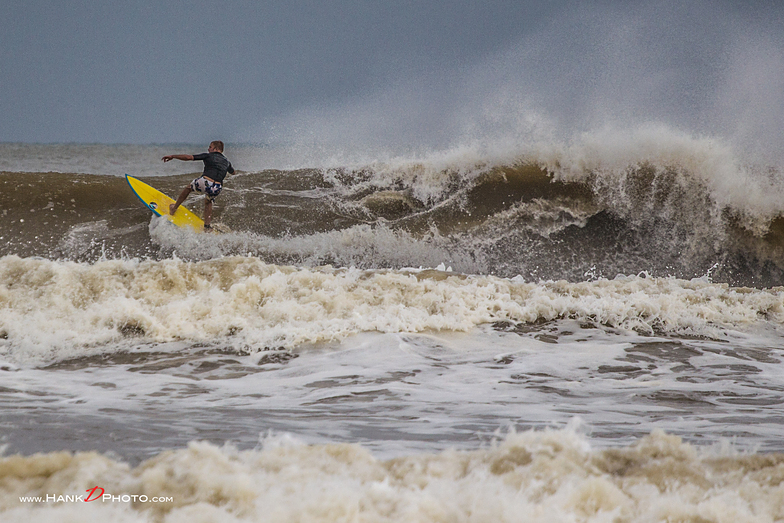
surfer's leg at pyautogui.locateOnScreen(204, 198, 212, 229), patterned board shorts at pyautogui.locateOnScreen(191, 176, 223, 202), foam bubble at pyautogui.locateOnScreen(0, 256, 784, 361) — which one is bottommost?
foam bubble at pyautogui.locateOnScreen(0, 256, 784, 361)

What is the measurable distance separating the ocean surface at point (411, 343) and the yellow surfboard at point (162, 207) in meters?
0.20

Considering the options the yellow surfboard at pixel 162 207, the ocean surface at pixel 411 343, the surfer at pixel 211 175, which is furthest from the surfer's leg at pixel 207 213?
the ocean surface at pixel 411 343

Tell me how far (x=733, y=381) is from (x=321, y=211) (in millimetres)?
7701

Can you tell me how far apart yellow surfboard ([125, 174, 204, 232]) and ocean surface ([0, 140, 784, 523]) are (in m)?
0.20

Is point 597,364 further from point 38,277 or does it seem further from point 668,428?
point 38,277

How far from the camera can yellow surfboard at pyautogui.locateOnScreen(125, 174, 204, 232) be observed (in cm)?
922

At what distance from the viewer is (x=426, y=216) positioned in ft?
33.9

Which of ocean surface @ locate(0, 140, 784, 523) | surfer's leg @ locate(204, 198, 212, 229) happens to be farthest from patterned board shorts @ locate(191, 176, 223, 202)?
ocean surface @ locate(0, 140, 784, 523)

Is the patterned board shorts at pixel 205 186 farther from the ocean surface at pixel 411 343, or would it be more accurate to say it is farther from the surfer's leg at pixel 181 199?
the ocean surface at pixel 411 343

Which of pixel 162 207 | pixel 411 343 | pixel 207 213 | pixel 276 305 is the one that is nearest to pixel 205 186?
pixel 207 213

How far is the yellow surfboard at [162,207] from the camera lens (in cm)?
922

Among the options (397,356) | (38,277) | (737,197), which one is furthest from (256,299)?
(737,197)

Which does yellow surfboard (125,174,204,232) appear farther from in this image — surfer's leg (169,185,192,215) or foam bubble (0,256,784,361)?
foam bubble (0,256,784,361)

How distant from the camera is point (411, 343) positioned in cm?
487
